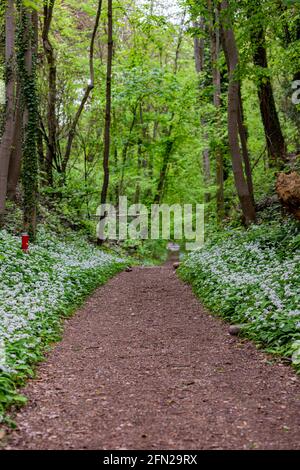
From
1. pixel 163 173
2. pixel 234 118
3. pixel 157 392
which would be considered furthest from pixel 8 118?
pixel 163 173

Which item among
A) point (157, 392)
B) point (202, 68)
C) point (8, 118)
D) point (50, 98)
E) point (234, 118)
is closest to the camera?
point (157, 392)

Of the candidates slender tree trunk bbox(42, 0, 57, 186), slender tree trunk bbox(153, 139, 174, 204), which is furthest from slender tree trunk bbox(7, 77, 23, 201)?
slender tree trunk bbox(153, 139, 174, 204)

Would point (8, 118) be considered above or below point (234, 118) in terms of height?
below

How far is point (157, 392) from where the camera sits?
16.5 feet

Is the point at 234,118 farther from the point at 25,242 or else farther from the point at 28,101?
the point at 25,242

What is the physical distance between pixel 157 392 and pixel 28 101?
33.2ft

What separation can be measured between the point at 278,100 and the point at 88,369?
70.9 ft

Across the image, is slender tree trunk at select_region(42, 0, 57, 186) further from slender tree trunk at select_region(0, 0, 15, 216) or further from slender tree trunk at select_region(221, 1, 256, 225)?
slender tree trunk at select_region(221, 1, 256, 225)

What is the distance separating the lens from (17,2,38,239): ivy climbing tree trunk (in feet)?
40.7

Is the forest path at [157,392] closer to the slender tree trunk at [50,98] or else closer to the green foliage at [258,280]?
the green foliage at [258,280]

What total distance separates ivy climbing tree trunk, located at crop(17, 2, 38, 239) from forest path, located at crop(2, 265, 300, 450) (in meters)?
5.50

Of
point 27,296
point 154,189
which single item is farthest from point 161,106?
point 27,296

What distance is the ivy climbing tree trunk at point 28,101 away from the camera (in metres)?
12.4
